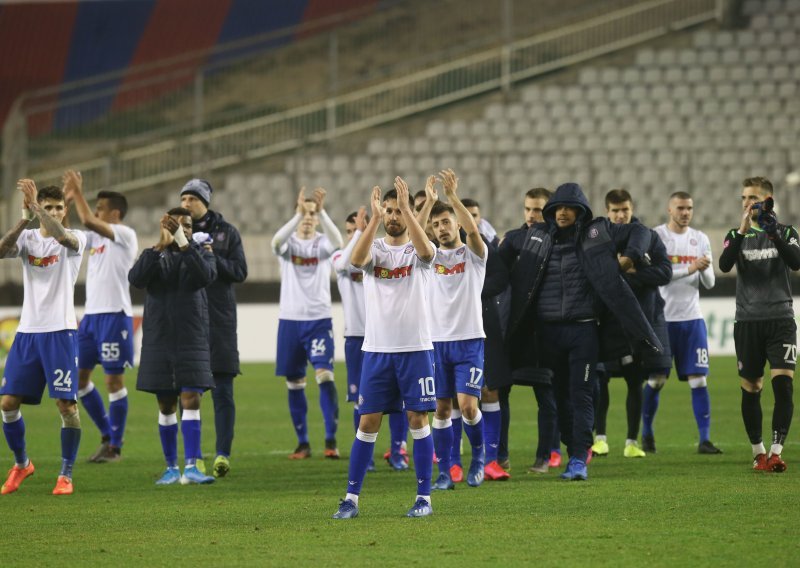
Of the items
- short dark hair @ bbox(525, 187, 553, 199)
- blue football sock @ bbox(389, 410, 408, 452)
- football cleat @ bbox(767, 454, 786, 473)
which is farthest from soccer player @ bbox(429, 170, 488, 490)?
football cleat @ bbox(767, 454, 786, 473)

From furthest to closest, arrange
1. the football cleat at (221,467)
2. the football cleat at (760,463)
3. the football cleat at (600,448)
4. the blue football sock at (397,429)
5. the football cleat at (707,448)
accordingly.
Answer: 1. the football cleat at (600,448)
2. the football cleat at (707,448)
3. the blue football sock at (397,429)
4. the football cleat at (221,467)
5. the football cleat at (760,463)

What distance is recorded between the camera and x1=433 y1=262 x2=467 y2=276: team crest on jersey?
30.7 ft

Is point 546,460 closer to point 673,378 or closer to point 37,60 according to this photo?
point 673,378

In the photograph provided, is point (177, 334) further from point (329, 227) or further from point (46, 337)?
point (329, 227)

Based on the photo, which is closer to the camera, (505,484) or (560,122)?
(505,484)

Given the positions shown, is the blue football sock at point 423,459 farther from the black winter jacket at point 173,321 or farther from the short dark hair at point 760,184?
the short dark hair at point 760,184

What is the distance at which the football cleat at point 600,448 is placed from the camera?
37.1 feet

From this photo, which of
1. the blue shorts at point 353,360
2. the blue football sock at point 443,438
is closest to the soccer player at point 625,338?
the blue football sock at point 443,438

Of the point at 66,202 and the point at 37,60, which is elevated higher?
the point at 37,60

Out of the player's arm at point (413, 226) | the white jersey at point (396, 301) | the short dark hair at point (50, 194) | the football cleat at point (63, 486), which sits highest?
the short dark hair at point (50, 194)

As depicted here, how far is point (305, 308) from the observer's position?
38.8 ft

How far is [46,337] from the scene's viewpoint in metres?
9.39

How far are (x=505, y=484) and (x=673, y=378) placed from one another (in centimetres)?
1005

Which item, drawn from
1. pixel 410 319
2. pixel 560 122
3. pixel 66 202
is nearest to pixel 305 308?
pixel 66 202
